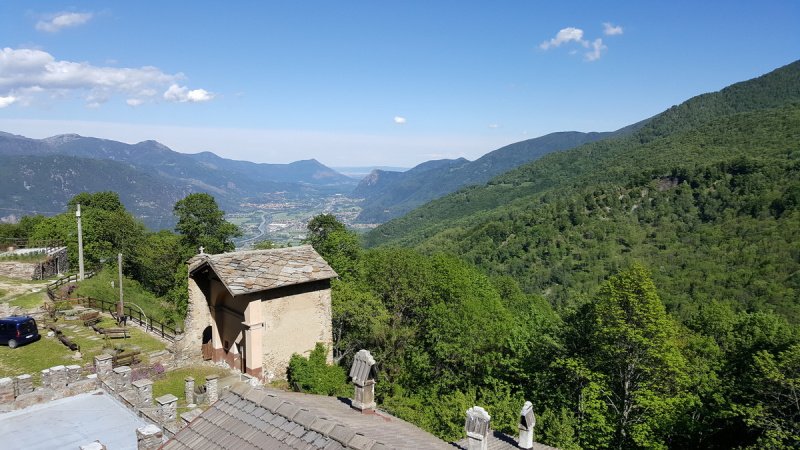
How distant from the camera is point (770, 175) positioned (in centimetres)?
9231

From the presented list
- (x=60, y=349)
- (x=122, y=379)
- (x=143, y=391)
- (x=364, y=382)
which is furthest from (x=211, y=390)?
(x=60, y=349)

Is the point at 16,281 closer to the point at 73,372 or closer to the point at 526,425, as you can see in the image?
the point at 73,372

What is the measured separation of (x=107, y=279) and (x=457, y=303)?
3038 cm

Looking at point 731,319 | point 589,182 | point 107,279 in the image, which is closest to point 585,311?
point 731,319

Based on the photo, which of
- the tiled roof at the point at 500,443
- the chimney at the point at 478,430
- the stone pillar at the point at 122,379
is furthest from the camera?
the tiled roof at the point at 500,443

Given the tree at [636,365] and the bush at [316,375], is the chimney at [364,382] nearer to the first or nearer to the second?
the bush at [316,375]

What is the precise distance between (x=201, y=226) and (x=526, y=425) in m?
39.9

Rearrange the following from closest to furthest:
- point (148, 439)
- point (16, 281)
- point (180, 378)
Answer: point (148, 439)
point (180, 378)
point (16, 281)

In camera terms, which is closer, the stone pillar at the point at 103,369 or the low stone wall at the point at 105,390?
the low stone wall at the point at 105,390

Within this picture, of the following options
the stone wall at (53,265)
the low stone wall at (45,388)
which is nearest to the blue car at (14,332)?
the low stone wall at (45,388)

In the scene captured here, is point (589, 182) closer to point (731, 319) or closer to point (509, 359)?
point (731, 319)

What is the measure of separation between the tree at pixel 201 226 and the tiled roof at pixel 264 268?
26694 millimetres

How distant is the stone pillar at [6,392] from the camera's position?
12.4 m

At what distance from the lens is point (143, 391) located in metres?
12.5
